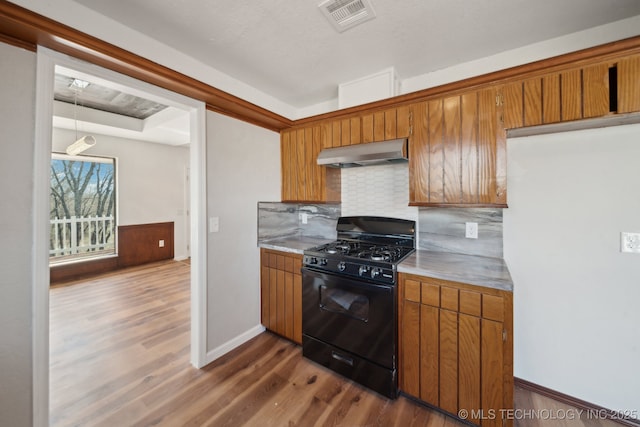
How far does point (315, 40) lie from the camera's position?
68.2 inches

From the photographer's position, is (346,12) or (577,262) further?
(577,262)

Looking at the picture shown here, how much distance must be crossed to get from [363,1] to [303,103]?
61.2 inches

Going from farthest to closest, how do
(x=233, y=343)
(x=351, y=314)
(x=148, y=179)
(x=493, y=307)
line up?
1. (x=148, y=179)
2. (x=233, y=343)
3. (x=351, y=314)
4. (x=493, y=307)

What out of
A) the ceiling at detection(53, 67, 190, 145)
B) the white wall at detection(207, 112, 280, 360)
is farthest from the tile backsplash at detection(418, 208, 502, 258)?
the ceiling at detection(53, 67, 190, 145)

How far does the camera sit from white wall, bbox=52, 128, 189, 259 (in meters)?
4.55

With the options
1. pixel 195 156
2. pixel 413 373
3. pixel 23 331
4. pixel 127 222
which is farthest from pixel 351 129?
pixel 127 222

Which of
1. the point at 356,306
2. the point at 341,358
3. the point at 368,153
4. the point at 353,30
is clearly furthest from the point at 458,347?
the point at 353,30

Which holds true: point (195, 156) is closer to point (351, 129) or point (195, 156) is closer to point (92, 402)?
point (351, 129)

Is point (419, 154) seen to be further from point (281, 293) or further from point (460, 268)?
point (281, 293)

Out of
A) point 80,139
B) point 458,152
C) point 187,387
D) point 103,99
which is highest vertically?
point 103,99

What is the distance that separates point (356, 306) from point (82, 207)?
534cm

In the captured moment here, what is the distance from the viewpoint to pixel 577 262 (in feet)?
5.39

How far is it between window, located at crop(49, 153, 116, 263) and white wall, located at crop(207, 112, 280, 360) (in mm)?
3896

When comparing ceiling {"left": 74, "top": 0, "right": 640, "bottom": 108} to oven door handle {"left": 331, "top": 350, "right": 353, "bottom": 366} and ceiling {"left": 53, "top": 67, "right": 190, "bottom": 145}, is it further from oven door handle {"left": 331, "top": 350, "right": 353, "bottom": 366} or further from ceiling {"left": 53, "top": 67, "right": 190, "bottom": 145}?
oven door handle {"left": 331, "top": 350, "right": 353, "bottom": 366}
